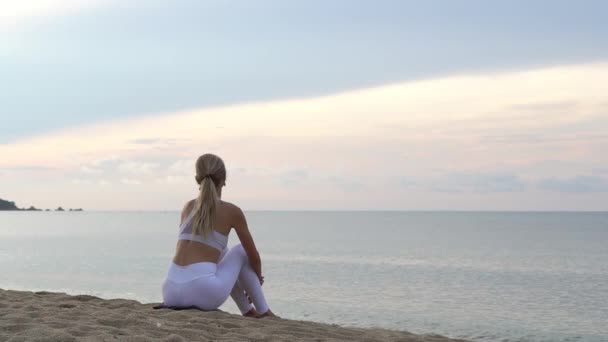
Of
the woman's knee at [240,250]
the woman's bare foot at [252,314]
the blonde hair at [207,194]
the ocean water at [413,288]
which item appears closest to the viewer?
the blonde hair at [207,194]

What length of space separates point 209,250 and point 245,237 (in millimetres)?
392

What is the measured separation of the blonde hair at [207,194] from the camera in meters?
6.82

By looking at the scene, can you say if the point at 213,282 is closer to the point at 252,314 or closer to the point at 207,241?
the point at 207,241

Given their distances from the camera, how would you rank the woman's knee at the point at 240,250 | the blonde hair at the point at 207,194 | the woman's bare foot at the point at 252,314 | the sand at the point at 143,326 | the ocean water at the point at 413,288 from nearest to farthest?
the sand at the point at 143,326, the blonde hair at the point at 207,194, the woman's knee at the point at 240,250, the woman's bare foot at the point at 252,314, the ocean water at the point at 413,288

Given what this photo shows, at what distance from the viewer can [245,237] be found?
22.8 ft

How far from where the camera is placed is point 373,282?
81.7 feet

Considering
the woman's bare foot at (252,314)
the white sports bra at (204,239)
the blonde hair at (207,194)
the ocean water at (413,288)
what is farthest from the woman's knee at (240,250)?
the ocean water at (413,288)

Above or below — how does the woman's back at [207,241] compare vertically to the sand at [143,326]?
above

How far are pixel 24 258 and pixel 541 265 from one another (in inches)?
1107

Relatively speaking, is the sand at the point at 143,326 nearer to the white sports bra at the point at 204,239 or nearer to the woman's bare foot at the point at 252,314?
the woman's bare foot at the point at 252,314

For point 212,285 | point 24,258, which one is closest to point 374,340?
point 212,285

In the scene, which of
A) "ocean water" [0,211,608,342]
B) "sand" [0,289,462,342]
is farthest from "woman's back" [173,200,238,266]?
"ocean water" [0,211,608,342]

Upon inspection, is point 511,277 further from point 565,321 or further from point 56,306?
point 56,306

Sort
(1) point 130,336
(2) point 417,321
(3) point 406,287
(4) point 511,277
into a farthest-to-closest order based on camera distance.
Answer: (4) point 511,277
(3) point 406,287
(2) point 417,321
(1) point 130,336
